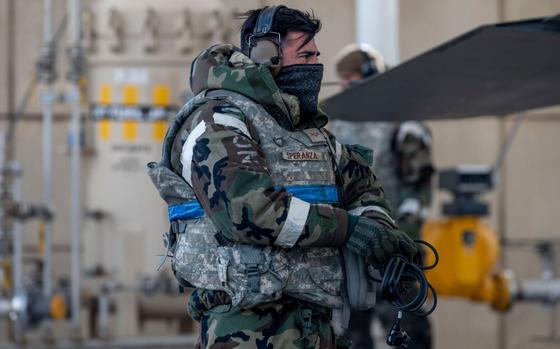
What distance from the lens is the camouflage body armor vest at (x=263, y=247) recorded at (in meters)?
3.51

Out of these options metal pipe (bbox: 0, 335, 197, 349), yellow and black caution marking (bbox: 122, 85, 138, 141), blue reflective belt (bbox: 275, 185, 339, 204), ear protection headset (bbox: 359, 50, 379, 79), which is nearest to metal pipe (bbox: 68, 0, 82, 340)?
metal pipe (bbox: 0, 335, 197, 349)

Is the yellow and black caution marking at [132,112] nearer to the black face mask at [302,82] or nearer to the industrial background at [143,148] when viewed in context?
the industrial background at [143,148]

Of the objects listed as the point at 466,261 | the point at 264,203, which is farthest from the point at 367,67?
the point at 264,203

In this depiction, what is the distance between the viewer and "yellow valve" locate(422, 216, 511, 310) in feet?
24.5

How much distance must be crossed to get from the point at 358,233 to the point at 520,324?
5.81 metres

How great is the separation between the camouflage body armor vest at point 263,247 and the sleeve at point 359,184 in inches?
4.5

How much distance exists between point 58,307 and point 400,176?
2.47 metres

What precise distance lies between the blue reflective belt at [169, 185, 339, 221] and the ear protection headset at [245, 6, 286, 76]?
0.35 metres

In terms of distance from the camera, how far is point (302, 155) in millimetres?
3615

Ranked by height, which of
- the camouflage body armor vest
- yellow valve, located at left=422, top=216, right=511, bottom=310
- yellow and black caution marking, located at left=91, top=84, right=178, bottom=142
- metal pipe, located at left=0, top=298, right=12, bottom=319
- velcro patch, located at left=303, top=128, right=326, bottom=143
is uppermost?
yellow and black caution marking, located at left=91, top=84, right=178, bottom=142

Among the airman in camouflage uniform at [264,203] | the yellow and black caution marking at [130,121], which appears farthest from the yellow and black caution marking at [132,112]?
the airman in camouflage uniform at [264,203]

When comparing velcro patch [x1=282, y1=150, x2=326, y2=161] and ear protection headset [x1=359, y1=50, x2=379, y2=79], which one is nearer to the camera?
velcro patch [x1=282, y1=150, x2=326, y2=161]

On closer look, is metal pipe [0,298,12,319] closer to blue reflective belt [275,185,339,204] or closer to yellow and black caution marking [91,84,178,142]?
yellow and black caution marking [91,84,178,142]

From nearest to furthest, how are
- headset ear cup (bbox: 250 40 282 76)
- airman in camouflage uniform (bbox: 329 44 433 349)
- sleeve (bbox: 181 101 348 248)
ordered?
sleeve (bbox: 181 101 348 248) → headset ear cup (bbox: 250 40 282 76) → airman in camouflage uniform (bbox: 329 44 433 349)
